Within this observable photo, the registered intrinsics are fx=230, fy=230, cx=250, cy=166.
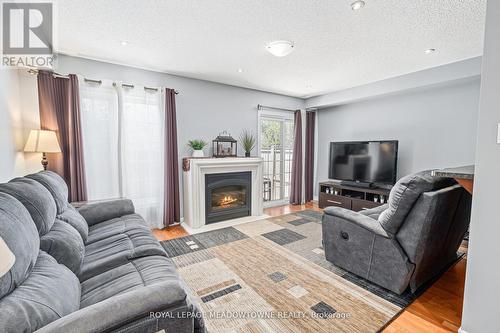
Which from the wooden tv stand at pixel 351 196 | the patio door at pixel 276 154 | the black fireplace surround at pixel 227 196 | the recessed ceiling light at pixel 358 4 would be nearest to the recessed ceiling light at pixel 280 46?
the recessed ceiling light at pixel 358 4

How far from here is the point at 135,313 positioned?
3.04ft

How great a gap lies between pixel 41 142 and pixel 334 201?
15.1 feet

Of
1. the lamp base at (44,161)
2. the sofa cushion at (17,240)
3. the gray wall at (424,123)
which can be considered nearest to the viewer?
the sofa cushion at (17,240)

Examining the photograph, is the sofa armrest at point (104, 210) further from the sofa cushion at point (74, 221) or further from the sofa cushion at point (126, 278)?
the sofa cushion at point (126, 278)

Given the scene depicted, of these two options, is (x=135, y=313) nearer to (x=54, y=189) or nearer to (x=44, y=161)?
(x=54, y=189)

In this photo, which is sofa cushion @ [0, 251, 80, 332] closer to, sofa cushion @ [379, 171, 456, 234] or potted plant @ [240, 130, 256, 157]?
sofa cushion @ [379, 171, 456, 234]

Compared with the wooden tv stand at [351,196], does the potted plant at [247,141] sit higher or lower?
higher

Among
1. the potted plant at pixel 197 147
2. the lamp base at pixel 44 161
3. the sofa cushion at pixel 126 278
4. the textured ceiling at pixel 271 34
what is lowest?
the sofa cushion at pixel 126 278

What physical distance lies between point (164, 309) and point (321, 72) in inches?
144

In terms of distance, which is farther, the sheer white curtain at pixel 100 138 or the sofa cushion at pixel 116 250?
the sheer white curtain at pixel 100 138

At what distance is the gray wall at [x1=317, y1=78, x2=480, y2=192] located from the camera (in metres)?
3.35

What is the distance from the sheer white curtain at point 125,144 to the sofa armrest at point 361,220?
8.63 ft

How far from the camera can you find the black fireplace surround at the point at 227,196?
12.8 feet

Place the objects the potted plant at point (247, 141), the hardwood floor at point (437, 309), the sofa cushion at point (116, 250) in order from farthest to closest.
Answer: the potted plant at point (247, 141), the hardwood floor at point (437, 309), the sofa cushion at point (116, 250)
